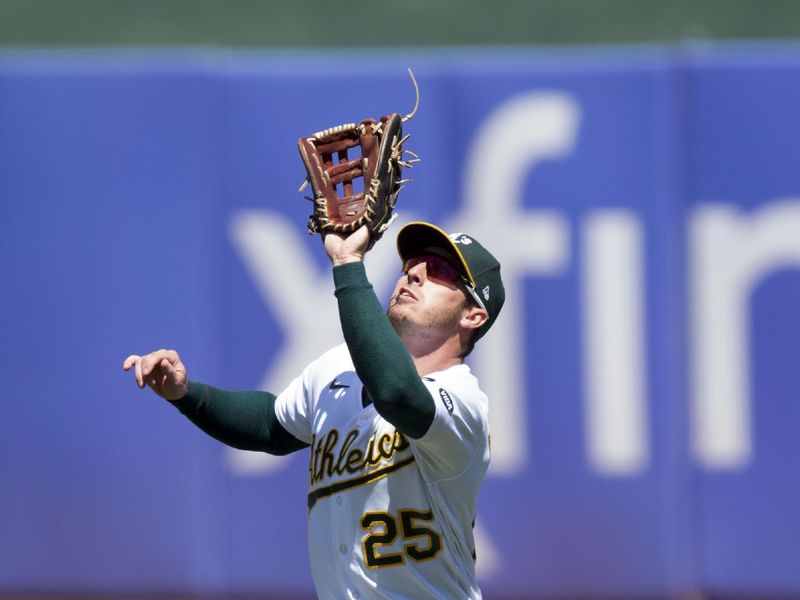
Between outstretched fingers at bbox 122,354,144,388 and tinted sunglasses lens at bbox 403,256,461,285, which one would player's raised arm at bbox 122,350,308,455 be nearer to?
outstretched fingers at bbox 122,354,144,388

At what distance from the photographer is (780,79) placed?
5.04m

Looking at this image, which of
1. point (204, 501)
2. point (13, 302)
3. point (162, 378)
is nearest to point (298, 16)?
point (13, 302)

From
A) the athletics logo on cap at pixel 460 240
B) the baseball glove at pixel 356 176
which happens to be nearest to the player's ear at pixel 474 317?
the athletics logo on cap at pixel 460 240

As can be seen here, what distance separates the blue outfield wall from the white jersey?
7.81 ft

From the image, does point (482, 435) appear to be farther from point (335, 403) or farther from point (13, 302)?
point (13, 302)

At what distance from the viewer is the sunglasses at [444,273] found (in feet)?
8.84

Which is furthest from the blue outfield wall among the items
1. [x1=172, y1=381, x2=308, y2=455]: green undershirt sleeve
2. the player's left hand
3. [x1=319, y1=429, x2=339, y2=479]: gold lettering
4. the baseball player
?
the player's left hand

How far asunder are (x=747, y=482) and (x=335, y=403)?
2.77 m

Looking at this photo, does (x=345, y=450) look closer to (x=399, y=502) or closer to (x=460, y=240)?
(x=399, y=502)

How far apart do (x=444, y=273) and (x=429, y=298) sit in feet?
0.26

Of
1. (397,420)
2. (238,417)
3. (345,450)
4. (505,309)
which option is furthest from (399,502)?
(505,309)

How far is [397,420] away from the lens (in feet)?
7.63

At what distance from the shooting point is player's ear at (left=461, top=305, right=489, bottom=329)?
8.82 ft

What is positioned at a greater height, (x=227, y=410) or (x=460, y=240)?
(x=460, y=240)
